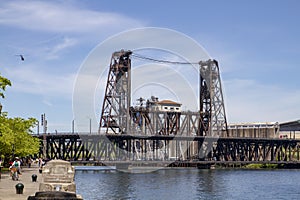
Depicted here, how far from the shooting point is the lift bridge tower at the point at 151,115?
505 feet

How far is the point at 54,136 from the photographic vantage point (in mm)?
132750

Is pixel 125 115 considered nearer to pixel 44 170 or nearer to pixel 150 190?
pixel 150 190

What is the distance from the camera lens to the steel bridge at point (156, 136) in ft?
460

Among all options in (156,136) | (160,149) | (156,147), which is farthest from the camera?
(160,149)

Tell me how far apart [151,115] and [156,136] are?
92.8ft

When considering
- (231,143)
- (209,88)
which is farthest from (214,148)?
(209,88)

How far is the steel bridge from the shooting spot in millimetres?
140250

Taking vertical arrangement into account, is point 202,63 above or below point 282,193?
above

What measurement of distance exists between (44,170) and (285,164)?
146 metres

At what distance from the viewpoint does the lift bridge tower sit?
153875mm

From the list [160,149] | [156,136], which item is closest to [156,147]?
[160,149]

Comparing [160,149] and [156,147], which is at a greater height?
[156,147]

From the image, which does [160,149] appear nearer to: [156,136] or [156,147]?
[156,147]

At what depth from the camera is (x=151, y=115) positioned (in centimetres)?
17212
